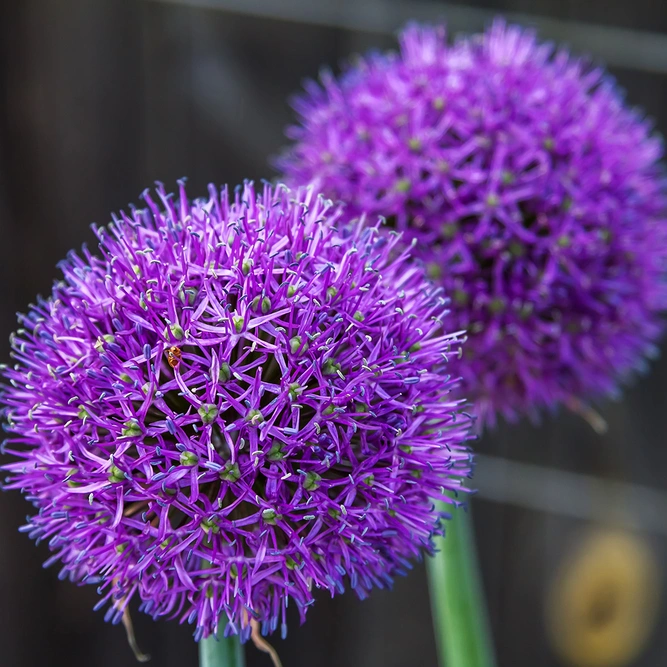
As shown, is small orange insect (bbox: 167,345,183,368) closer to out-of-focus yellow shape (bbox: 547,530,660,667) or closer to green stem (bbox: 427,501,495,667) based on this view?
green stem (bbox: 427,501,495,667)

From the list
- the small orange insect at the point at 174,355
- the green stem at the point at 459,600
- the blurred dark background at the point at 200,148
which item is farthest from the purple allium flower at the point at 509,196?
the blurred dark background at the point at 200,148

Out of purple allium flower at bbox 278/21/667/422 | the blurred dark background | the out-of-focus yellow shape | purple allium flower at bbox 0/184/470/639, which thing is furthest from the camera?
the out-of-focus yellow shape

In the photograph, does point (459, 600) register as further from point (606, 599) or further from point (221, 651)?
point (606, 599)

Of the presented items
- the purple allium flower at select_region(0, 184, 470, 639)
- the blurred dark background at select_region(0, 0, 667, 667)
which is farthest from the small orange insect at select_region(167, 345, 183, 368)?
the blurred dark background at select_region(0, 0, 667, 667)

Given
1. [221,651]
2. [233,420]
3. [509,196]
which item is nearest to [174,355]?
[233,420]

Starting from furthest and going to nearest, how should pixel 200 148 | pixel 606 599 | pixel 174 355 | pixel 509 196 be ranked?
pixel 606 599, pixel 200 148, pixel 509 196, pixel 174 355

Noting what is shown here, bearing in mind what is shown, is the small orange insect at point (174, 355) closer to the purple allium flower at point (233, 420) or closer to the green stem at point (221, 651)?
the purple allium flower at point (233, 420)
